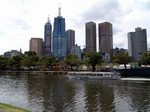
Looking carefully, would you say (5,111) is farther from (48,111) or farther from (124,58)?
(124,58)

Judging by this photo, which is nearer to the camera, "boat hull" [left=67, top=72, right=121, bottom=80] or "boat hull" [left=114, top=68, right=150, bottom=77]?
"boat hull" [left=67, top=72, right=121, bottom=80]

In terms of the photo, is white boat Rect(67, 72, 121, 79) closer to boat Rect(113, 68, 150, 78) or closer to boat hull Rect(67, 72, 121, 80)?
boat hull Rect(67, 72, 121, 80)

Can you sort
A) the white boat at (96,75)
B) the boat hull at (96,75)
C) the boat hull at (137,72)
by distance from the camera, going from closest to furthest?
the boat hull at (96,75) < the white boat at (96,75) < the boat hull at (137,72)

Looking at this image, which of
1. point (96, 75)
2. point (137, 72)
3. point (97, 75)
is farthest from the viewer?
point (137, 72)

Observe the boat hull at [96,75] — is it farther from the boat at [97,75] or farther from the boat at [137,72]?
the boat at [137,72]

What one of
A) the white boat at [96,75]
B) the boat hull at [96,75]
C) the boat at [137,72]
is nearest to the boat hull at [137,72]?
the boat at [137,72]

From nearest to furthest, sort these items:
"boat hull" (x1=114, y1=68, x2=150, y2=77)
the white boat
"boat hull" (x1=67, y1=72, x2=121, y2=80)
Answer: "boat hull" (x1=67, y1=72, x2=121, y2=80)
the white boat
"boat hull" (x1=114, y1=68, x2=150, y2=77)

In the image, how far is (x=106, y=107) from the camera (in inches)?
1945

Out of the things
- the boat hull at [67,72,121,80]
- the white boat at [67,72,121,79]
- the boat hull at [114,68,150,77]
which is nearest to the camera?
the boat hull at [67,72,121,80]

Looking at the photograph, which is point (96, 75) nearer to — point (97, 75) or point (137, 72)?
point (97, 75)

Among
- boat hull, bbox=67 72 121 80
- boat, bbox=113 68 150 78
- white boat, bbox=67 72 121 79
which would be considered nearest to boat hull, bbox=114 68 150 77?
boat, bbox=113 68 150 78

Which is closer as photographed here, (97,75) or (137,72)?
(97,75)

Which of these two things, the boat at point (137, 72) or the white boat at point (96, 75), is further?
the boat at point (137, 72)

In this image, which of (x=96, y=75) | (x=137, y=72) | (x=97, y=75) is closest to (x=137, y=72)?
(x=137, y=72)
